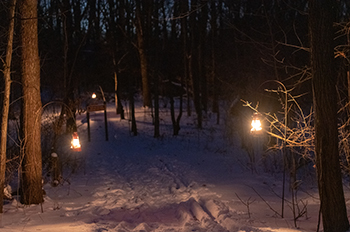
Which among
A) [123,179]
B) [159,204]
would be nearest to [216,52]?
[123,179]

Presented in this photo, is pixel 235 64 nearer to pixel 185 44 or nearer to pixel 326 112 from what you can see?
pixel 185 44

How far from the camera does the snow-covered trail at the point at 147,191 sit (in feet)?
26.2

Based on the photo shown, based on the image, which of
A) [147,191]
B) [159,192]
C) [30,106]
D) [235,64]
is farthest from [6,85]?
[235,64]

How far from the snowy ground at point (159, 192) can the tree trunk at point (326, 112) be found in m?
0.92

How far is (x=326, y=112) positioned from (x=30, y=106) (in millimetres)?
6660

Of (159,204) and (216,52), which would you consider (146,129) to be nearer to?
(216,52)

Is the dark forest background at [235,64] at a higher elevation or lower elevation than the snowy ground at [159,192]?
higher

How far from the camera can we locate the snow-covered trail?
7988mm

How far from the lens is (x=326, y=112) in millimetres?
6441

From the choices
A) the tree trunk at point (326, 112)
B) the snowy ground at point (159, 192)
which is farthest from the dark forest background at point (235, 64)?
the snowy ground at point (159, 192)

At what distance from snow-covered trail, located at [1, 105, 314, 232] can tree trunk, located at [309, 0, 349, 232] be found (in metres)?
1.30

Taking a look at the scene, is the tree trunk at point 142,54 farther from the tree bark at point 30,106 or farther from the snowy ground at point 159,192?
the tree bark at point 30,106

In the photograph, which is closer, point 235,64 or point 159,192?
point 159,192

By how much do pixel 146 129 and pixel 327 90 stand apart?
1785 cm
